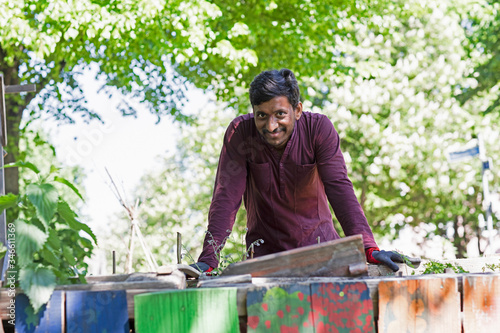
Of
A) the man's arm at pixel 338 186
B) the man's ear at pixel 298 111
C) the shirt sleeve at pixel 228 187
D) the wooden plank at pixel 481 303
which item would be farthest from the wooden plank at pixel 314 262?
the man's ear at pixel 298 111

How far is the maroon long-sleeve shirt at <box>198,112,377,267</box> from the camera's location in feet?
9.85

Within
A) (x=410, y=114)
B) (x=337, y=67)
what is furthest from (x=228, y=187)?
(x=410, y=114)

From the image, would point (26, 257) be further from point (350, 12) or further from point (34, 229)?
point (350, 12)

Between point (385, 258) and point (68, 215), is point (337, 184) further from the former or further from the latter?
point (68, 215)

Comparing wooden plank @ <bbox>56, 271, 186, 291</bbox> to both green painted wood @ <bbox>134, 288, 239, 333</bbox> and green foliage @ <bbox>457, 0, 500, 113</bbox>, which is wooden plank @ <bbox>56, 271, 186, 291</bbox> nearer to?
green painted wood @ <bbox>134, 288, 239, 333</bbox>

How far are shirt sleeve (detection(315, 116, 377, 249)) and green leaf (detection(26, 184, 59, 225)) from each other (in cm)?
139

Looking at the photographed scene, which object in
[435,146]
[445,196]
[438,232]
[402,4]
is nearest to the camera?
[402,4]

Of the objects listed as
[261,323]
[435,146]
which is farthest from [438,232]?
[261,323]

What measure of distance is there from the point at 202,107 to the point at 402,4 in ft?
21.1

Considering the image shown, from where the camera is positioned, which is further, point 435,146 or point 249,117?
point 435,146

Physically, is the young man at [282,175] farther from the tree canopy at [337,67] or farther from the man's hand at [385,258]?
the tree canopy at [337,67]

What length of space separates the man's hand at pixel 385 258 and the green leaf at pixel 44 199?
1242mm

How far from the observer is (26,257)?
1567mm

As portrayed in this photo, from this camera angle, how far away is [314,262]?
71.0 inches
